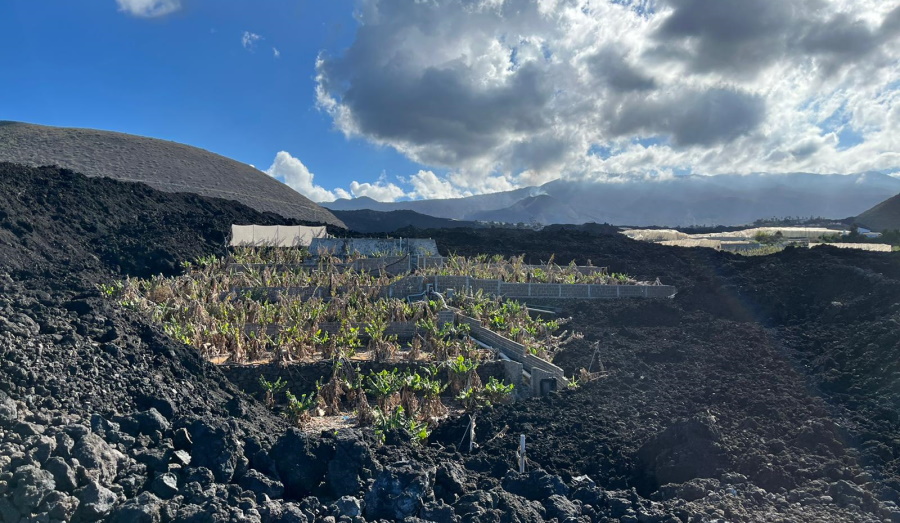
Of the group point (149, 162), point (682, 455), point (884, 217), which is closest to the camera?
point (682, 455)

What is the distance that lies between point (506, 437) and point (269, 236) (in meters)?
18.6

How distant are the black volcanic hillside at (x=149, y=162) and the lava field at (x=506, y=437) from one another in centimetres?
3494

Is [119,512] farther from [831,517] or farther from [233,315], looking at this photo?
[233,315]

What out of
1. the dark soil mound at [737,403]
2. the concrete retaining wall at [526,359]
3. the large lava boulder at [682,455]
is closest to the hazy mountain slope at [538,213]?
the dark soil mound at [737,403]

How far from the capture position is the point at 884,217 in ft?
186

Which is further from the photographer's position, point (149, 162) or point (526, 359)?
point (149, 162)

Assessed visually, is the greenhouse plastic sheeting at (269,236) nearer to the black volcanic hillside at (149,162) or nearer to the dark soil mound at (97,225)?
the dark soil mound at (97,225)

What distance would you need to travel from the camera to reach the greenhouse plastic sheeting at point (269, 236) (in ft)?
76.4

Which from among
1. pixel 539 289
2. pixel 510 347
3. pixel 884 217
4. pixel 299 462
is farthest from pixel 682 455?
pixel 884 217

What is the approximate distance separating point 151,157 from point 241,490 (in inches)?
2005

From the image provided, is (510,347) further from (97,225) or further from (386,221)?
(386,221)

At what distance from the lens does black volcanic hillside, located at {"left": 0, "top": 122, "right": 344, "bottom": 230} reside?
44.2 metres

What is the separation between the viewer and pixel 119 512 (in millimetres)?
4156

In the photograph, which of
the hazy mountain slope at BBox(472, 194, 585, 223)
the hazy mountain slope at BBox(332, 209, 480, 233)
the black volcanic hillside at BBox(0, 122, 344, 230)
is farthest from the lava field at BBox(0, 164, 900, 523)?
the hazy mountain slope at BBox(472, 194, 585, 223)
